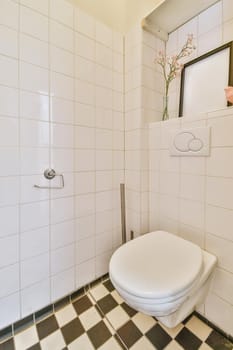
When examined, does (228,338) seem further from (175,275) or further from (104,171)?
(104,171)

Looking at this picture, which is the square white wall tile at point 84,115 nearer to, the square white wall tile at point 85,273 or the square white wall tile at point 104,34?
the square white wall tile at point 104,34

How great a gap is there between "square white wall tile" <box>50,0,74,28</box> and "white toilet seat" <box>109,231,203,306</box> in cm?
139

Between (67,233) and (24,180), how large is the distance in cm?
44

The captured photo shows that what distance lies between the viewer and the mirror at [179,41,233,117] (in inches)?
42.3

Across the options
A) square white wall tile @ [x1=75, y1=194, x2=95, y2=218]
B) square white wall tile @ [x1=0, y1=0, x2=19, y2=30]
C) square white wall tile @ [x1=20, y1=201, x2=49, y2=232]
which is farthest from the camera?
square white wall tile @ [x1=75, y1=194, x2=95, y2=218]

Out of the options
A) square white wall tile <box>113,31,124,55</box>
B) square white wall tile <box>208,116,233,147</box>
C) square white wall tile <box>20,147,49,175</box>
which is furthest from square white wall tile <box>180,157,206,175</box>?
square white wall tile <box>113,31,124,55</box>

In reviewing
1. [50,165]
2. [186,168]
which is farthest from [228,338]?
[50,165]

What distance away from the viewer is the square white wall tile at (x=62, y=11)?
1030mm

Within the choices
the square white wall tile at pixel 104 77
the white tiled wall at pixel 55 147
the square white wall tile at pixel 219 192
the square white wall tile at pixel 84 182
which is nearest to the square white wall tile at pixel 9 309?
the white tiled wall at pixel 55 147

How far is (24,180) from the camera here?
98 cm

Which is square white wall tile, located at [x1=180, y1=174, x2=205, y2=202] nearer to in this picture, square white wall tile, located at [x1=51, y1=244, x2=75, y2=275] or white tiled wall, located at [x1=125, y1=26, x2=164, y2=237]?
white tiled wall, located at [x1=125, y1=26, x2=164, y2=237]

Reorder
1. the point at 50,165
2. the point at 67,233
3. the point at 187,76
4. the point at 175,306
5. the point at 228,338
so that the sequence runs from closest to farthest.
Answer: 1. the point at 175,306
2. the point at 228,338
3. the point at 50,165
4. the point at 67,233
5. the point at 187,76

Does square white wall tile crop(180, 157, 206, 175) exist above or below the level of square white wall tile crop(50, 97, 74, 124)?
below

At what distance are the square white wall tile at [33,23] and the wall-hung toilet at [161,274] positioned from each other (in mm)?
1286
